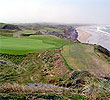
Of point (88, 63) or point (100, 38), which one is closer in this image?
point (88, 63)

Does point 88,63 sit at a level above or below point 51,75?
above

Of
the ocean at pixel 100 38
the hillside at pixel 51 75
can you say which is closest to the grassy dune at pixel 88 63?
the hillside at pixel 51 75

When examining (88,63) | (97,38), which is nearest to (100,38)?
(97,38)

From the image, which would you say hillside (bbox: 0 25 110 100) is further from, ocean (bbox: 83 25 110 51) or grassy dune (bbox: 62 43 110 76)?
ocean (bbox: 83 25 110 51)

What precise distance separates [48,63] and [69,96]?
8.07 metres

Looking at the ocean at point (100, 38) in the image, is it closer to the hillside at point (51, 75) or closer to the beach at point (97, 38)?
the beach at point (97, 38)

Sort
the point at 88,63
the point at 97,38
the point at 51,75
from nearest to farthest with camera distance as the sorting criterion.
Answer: the point at 51,75
the point at 88,63
the point at 97,38

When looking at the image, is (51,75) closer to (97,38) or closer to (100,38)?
(100,38)

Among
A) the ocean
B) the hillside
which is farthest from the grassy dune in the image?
the ocean

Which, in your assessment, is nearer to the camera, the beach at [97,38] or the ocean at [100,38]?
the ocean at [100,38]

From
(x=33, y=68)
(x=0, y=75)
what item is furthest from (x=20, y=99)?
(x=33, y=68)

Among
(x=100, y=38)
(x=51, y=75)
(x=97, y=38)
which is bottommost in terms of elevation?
(x=51, y=75)

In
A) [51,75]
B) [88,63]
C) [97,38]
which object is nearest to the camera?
[51,75]

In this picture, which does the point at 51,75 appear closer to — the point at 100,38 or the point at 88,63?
the point at 88,63
